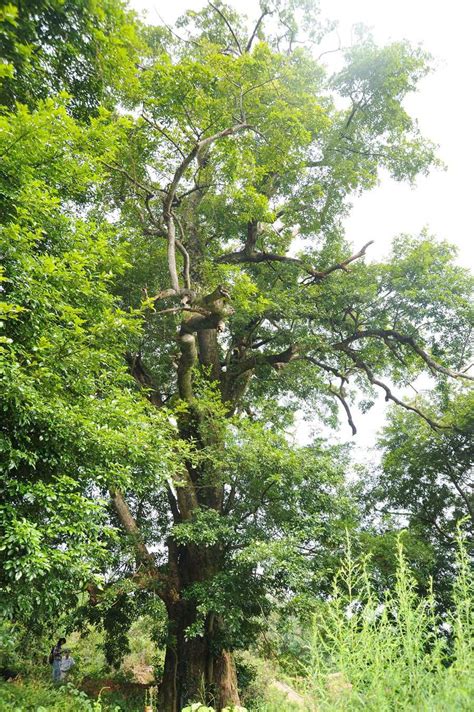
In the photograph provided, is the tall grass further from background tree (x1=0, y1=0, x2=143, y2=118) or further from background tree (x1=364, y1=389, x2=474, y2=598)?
background tree (x1=364, y1=389, x2=474, y2=598)

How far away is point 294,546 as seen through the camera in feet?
19.7

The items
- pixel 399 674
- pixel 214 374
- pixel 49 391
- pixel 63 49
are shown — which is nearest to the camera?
pixel 399 674

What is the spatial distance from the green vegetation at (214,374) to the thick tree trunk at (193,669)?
1.9 inches

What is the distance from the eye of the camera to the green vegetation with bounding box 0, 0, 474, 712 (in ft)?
11.8

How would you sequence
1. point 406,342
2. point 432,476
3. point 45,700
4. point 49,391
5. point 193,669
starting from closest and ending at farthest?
point 49,391, point 45,700, point 193,669, point 406,342, point 432,476

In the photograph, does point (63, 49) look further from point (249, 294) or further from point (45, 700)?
point (45, 700)

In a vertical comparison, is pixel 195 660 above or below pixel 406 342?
below

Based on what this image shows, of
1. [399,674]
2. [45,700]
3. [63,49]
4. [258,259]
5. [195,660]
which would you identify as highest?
[258,259]

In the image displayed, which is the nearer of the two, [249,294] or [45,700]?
[45,700]

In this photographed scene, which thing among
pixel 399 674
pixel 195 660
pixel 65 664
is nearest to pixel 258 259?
pixel 195 660

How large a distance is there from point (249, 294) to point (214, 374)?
2.35 m

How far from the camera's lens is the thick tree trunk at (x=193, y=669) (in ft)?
22.6

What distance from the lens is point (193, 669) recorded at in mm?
7043

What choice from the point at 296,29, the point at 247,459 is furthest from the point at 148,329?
the point at 296,29
